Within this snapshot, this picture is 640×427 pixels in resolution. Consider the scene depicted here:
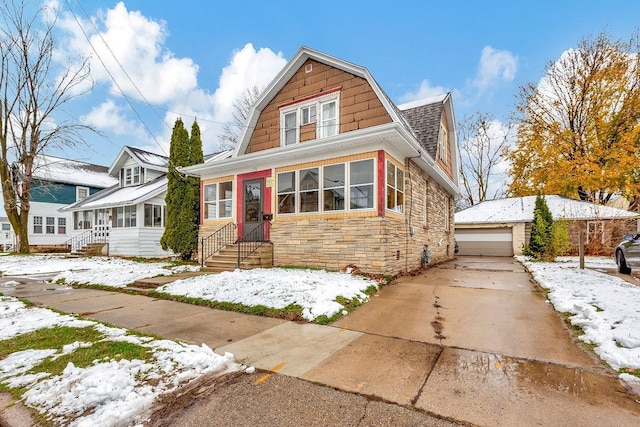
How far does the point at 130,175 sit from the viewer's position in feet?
68.2

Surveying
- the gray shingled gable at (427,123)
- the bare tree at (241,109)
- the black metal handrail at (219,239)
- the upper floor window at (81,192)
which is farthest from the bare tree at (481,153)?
the upper floor window at (81,192)

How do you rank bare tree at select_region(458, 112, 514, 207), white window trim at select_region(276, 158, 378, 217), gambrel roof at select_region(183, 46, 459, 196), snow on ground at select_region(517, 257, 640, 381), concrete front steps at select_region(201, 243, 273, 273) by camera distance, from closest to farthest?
snow on ground at select_region(517, 257, 640, 381), gambrel roof at select_region(183, 46, 459, 196), white window trim at select_region(276, 158, 378, 217), concrete front steps at select_region(201, 243, 273, 273), bare tree at select_region(458, 112, 514, 207)

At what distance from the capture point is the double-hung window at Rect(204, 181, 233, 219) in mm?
11578

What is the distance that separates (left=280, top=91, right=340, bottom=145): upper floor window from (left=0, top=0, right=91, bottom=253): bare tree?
48.0 ft

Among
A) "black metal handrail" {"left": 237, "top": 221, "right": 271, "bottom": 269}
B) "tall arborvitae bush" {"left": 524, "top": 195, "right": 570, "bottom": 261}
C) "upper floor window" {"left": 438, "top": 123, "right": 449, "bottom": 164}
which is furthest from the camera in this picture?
"tall arborvitae bush" {"left": 524, "top": 195, "right": 570, "bottom": 261}

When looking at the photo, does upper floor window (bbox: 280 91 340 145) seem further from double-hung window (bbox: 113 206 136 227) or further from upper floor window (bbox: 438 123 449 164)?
double-hung window (bbox: 113 206 136 227)

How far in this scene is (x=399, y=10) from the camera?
11.4 m

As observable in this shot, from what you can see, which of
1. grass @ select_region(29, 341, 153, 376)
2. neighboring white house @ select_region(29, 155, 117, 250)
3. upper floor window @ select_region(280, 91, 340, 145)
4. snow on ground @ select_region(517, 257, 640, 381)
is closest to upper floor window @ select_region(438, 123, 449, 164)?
upper floor window @ select_region(280, 91, 340, 145)

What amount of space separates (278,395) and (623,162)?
2478 cm

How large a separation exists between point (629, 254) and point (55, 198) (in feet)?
109

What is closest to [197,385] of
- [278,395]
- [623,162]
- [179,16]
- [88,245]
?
[278,395]

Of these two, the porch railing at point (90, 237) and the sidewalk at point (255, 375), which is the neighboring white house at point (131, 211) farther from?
the sidewalk at point (255, 375)

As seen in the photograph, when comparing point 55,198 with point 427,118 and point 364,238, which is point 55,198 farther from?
point 427,118

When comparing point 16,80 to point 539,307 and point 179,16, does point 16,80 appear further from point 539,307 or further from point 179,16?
point 539,307
